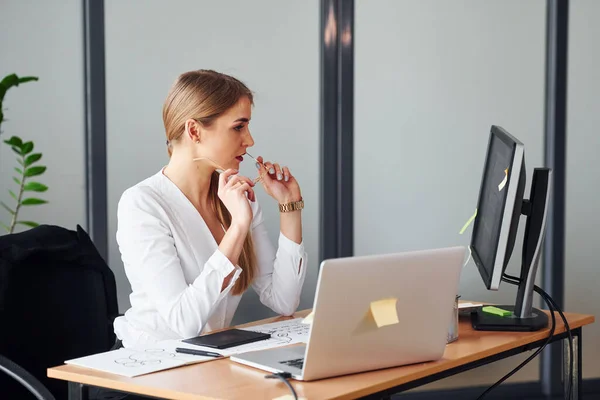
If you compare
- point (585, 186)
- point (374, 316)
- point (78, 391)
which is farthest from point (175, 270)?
point (585, 186)

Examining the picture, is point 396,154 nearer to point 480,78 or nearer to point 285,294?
point 480,78

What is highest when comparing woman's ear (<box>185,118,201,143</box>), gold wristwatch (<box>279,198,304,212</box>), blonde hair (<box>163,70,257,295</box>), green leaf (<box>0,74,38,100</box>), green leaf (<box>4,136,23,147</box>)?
green leaf (<box>0,74,38,100</box>)

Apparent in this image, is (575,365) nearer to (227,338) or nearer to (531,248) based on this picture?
(531,248)

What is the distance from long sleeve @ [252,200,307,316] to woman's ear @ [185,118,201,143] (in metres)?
0.40

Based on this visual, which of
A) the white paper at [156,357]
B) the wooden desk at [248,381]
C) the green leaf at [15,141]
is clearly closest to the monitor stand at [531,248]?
the wooden desk at [248,381]

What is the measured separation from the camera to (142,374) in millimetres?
1523

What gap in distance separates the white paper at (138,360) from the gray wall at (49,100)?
1.55 metres

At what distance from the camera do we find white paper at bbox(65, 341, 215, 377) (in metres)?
1.55

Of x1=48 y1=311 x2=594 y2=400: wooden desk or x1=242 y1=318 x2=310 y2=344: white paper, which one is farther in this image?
x1=242 y1=318 x2=310 y2=344: white paper

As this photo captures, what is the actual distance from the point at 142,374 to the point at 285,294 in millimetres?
878

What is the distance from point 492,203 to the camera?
2068mm

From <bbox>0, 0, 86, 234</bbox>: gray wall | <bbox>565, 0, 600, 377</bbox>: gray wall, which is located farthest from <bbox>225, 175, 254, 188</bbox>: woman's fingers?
<bbox>565, 0, 600, 377</bbox>: gray wall

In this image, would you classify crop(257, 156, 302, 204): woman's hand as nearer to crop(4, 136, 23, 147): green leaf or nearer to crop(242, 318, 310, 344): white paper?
crop(242, 318, 310, 344): white paper

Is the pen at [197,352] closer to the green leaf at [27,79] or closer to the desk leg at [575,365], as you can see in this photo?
the desk leg at [575,365]
